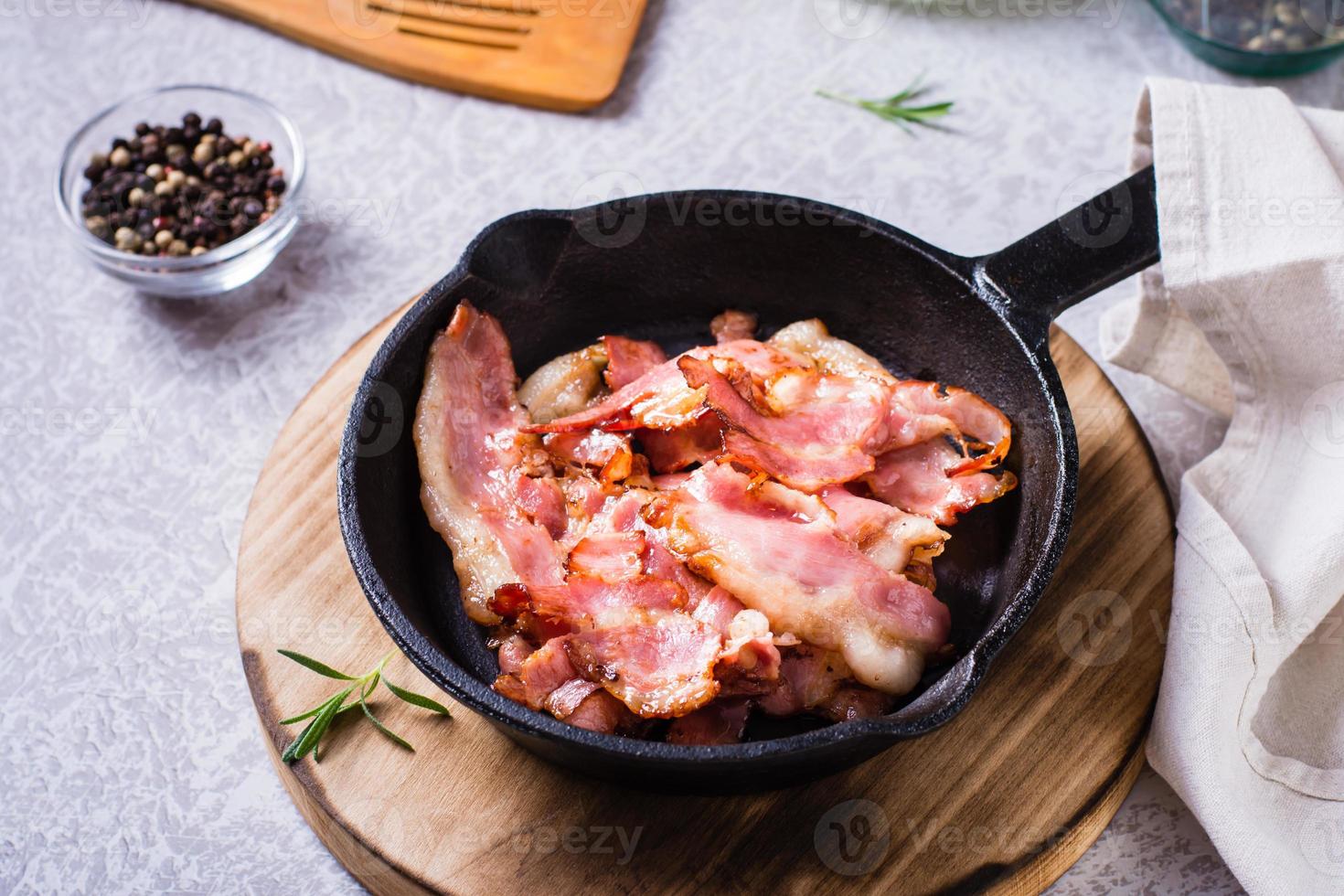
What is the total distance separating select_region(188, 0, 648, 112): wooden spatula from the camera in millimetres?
2967

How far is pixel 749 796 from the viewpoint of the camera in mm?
1875

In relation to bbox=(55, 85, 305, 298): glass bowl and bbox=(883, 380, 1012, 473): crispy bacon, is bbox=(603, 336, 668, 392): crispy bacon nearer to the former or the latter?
bbox=(883, 380, 1012, 473): crispy bacon

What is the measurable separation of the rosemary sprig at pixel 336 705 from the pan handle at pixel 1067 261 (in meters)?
1.18

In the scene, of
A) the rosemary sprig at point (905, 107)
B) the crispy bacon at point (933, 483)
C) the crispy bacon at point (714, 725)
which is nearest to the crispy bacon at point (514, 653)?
the crispy bacon at point (714, 725)

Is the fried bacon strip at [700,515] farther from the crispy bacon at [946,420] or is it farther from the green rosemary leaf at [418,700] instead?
the green rosemary leaf at [418,700]

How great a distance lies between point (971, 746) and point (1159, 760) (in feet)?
0.99

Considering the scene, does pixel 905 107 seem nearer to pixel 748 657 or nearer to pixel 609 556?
pixel 609 556

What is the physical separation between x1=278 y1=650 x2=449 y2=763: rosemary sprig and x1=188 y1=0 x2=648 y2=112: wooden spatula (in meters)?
1.59

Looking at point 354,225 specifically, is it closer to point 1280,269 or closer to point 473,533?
point 473,533

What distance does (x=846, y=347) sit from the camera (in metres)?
2.24

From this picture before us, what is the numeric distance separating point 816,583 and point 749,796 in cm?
35

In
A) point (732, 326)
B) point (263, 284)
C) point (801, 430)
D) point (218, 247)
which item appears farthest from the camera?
point (263, 284)

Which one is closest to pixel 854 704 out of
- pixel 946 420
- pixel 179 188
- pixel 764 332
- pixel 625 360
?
pixel 946 420

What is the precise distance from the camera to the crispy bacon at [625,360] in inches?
85.7
